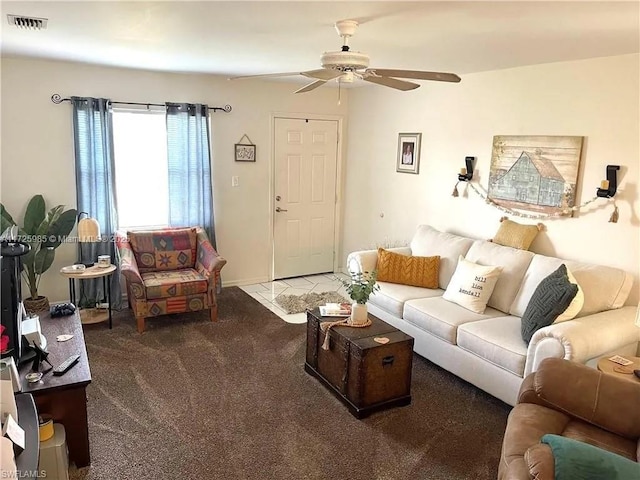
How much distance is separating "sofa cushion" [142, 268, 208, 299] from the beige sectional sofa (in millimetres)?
1585

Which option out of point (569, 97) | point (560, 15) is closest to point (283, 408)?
point (560, 15)

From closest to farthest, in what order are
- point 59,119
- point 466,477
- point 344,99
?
point 466,477 < point 59,119 < point 344,99

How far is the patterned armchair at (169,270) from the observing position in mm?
4207

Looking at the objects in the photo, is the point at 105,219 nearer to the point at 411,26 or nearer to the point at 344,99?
the point at 344,99

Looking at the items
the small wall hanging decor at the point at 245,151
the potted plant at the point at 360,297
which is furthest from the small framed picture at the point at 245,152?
the potted plant at the point at 360,297

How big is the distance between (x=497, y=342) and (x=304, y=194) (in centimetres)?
330

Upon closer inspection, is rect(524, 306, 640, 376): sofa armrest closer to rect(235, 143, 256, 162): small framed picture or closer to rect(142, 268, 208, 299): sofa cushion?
rect(142, 268, 208, 299): sofa cushion

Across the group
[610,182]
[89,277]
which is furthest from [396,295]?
[89,277]

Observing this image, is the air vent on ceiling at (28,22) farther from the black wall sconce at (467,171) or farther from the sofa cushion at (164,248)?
the black wall sconce at (467,171)

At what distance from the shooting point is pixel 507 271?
370cm

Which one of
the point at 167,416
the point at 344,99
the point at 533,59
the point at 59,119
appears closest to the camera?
the point at 167,416

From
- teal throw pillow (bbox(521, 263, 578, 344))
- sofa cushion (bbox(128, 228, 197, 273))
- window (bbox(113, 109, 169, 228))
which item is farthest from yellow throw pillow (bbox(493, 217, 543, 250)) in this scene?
window (bbox(113, 109, 169, 228))

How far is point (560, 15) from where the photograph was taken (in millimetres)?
2328

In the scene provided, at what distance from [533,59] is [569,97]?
0.39m
